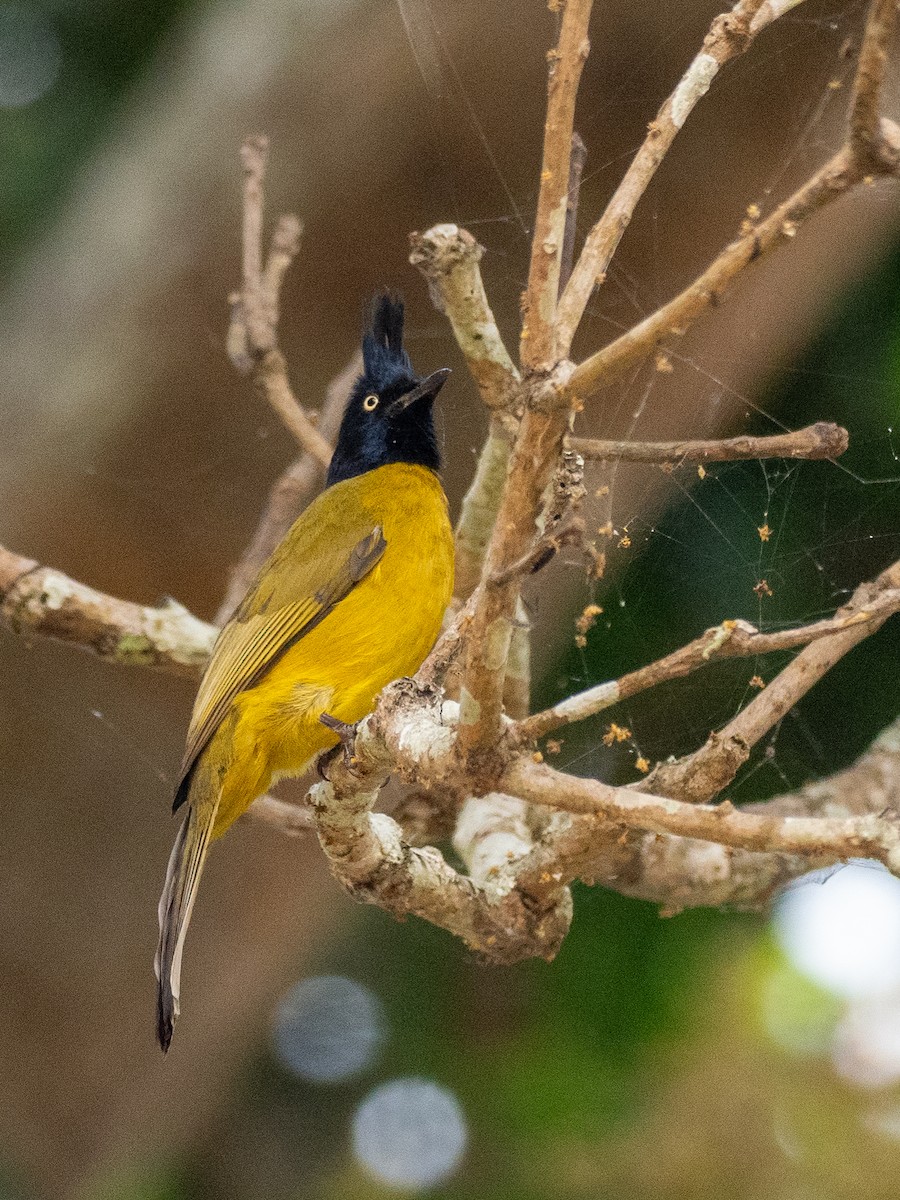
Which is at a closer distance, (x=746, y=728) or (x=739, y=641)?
(x=739, y=641)

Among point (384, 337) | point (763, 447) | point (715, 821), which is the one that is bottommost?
point (715, 821)

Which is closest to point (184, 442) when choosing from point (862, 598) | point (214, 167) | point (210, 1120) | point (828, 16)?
point (214, 167)

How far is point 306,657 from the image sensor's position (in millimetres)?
3414

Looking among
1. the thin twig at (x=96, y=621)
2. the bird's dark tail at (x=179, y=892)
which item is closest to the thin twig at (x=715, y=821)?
the bird's dark tail at (x=179, y=892)

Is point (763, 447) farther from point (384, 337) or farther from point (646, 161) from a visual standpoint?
point (384, 337)

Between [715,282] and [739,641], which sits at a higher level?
[715,282]

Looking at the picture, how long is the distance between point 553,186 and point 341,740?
140cm

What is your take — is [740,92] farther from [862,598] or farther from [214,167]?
[214,167]

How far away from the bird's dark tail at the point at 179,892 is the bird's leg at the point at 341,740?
28 cm

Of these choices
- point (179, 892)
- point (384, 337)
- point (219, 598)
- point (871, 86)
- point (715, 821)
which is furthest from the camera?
point (219, 598)

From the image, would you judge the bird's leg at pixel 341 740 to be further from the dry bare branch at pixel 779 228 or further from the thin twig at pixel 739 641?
the dry bare branch at pixel 779 228

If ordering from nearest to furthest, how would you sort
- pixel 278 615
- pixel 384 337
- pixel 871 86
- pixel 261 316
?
pixel 871 86, pixel 278 615, pixel 384 337, pixel 261 316

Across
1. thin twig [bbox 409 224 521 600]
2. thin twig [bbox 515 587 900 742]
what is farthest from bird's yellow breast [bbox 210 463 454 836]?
thin twig [bbox 515 587 900 742]

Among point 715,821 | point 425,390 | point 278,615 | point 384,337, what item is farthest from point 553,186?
point 384,337
